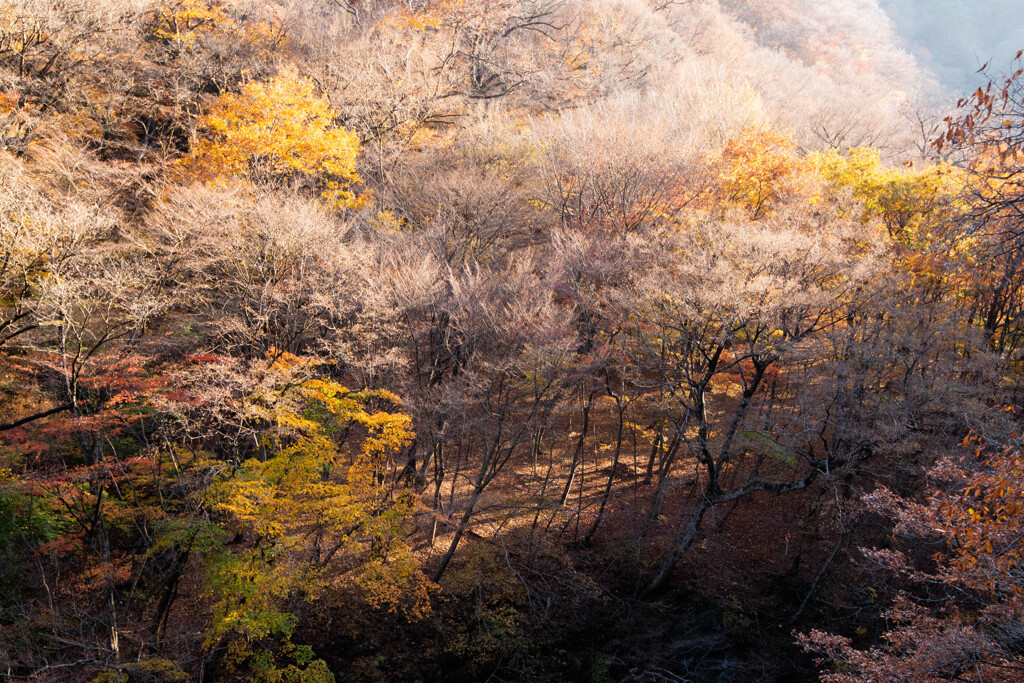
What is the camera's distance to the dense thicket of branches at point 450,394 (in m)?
13.3

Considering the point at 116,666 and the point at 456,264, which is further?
the point at 456,264

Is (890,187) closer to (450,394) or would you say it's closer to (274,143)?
(450,394)

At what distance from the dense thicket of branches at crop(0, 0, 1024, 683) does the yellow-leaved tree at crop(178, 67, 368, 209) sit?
0.42 feet

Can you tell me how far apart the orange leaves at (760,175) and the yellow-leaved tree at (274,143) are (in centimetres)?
1520

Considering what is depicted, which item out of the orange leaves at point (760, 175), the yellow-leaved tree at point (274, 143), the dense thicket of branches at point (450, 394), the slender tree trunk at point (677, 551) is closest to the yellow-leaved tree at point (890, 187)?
the dense thicket of branches at point (450, 394)

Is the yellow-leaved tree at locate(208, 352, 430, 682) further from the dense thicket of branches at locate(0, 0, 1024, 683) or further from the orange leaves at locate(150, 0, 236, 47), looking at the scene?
the orange leaves at locate(150, 0, 236, 47)

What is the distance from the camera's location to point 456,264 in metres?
19.5

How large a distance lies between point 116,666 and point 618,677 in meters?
11.8

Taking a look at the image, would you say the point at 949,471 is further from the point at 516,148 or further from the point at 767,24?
the point at 767,24

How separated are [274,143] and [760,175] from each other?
1856 centimetres

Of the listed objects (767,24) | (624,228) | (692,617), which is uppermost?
(767,24)

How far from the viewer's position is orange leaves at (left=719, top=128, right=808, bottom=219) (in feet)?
67.9

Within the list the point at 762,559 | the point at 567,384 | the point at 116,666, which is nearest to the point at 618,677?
the point at 762,559

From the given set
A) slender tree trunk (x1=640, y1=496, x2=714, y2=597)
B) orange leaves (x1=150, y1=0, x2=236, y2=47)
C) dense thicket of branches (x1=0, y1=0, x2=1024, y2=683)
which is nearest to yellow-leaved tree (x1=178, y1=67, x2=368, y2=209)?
dense thicket of branches (x1=0, y1=0, x2=1024, y2=683)
